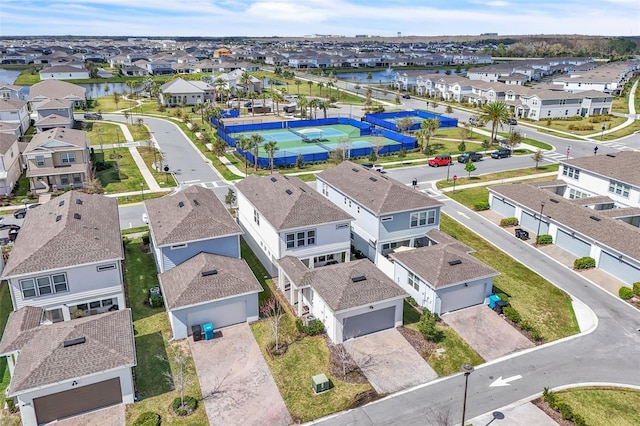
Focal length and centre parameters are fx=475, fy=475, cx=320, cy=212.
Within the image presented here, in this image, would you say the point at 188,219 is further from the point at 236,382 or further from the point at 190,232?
the point at 236,382

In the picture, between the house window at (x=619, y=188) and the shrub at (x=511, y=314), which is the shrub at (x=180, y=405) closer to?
the shrub at (x=511, y=314)

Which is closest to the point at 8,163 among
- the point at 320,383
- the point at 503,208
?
the point at 320,383

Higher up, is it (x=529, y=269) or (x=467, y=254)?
(x=467, y=254)

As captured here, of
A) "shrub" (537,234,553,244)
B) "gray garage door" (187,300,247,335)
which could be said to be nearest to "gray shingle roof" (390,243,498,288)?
"gray garage door" (187,300,247,335)

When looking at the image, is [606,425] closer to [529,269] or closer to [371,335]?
[371,335]

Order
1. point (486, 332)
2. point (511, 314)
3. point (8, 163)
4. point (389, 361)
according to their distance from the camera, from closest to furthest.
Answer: point (389, 361), point (486, 332), point (511, 314), point (8, 163)

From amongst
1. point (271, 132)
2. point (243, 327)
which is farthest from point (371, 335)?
point (271, 132)
